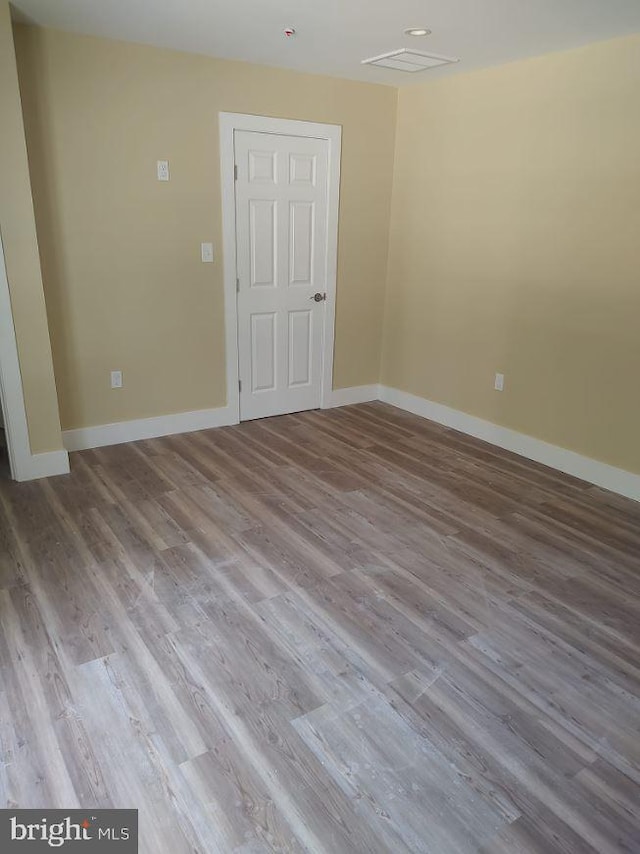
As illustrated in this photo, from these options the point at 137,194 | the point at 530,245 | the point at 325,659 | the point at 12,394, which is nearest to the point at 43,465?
the point at 12,394

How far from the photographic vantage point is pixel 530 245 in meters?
3.96

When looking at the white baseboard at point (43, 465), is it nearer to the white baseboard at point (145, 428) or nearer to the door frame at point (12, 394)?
the door frame at point (12, 394)

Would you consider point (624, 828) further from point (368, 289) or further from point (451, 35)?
point (368, 289)

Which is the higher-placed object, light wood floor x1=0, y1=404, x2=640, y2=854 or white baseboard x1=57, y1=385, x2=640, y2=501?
white baseboard x1=57, y1=385, x2=640, y2=501

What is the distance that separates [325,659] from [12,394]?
7.70 feet

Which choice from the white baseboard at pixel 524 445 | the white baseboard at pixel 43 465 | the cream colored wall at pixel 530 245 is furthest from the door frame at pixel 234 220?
the white baseboard at pixel 43 465

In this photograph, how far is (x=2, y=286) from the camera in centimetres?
328

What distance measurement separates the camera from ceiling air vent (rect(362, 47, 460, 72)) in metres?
3.67

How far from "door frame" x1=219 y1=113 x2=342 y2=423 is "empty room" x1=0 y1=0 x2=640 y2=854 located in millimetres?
25

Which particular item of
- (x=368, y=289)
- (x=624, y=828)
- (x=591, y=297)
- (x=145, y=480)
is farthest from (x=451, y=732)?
(x=368, y=289)

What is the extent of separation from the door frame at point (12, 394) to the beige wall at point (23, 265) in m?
0.03

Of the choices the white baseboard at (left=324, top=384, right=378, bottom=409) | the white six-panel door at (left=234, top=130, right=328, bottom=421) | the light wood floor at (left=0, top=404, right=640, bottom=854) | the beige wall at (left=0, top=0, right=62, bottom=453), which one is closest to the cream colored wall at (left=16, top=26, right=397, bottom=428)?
the white six-panel door at (left=234, top=130, right=328, bottom=421)

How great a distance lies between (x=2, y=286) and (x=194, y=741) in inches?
100

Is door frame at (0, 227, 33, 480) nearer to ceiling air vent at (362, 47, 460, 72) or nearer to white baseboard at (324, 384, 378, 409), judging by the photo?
white baseboard at (324, 384, 378, 409)
